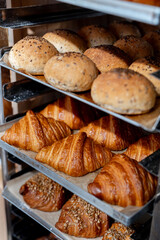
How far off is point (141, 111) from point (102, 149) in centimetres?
42

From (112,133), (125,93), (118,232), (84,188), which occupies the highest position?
(125,93)

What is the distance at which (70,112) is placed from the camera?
1.77 metres

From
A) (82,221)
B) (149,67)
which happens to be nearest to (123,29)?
(149,67)

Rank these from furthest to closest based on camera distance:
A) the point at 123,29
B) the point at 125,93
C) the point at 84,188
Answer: the point at 123,29 → the point at 84,188 → the point at 125,93

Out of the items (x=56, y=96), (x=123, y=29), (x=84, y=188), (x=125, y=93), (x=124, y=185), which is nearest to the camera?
(x=125, y=93)

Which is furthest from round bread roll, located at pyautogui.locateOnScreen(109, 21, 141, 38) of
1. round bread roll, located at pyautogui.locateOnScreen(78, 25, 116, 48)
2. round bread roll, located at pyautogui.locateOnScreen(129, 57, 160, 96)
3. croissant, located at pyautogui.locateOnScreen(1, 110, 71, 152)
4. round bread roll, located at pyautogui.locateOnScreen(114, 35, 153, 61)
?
croissant, located at pyautogui.locateOnScreen(1, 110, 71, 152)

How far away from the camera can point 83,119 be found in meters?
1.78

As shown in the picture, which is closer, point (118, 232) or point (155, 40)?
point (118, 232)

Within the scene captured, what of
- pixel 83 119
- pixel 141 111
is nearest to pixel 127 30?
pixel 83 119

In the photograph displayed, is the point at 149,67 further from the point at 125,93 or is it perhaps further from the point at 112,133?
the point at 112,133

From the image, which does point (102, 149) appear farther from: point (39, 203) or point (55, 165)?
point (39, 203)

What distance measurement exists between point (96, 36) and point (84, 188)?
0.86 metres

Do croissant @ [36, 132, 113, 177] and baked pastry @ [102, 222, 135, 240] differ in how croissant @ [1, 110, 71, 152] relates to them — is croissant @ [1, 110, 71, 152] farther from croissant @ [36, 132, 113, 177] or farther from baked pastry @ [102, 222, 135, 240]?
baked pastry @ [102, 222, 135, 240]

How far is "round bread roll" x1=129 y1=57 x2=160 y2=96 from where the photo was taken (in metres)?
1.32
